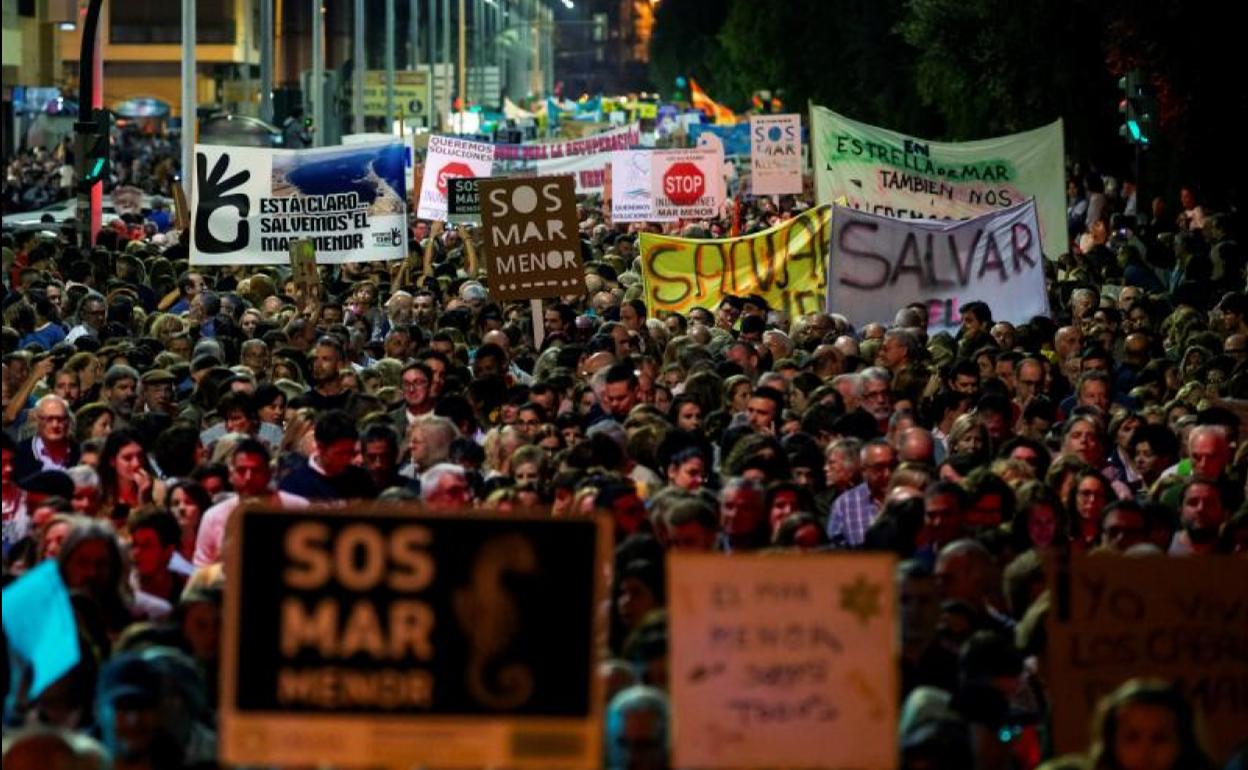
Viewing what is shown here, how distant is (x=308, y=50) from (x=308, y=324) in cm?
11401

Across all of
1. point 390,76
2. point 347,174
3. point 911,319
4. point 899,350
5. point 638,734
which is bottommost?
point 638,734

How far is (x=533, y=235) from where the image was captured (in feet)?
65.1

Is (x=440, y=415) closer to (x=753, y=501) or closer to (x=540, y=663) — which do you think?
(x=753, y=501)

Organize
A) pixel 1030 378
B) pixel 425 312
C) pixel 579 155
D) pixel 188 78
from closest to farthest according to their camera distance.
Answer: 1. pixel 1030 378
2. pixel 425 312
3. pixel 188 78
4. pixel 579 155

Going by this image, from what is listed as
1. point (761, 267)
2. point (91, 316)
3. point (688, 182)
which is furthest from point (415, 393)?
point (688, 182)

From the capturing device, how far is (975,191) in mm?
25781

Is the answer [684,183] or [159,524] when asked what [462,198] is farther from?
[159,524]

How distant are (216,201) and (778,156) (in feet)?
51.5

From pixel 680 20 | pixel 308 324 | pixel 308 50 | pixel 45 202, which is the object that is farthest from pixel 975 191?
pixel 308 50

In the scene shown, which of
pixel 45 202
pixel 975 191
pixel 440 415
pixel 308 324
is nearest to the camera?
pixel 440 415

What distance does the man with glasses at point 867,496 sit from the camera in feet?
41.2

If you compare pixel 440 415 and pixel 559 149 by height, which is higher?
pixel 559 149

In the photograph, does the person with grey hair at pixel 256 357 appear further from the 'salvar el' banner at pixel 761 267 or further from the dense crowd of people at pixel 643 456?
the 'salvar el' banner at pixel 761 267

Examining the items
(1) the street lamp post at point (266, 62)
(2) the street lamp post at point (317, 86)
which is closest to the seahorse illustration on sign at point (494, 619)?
(1) the street lamp post at point (266, 62)
